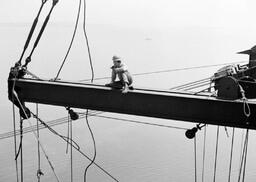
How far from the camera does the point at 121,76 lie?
4.83 metres

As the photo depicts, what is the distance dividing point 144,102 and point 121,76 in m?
0.50

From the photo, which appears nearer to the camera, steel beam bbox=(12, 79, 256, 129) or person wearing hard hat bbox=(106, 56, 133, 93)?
steel beam bbox=(12, 79, 256, 129)

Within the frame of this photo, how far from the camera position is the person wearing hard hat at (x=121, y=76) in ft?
15.5

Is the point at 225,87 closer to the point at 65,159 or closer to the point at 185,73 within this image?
the point at 65,159

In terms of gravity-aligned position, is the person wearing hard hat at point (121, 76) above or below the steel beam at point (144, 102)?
above

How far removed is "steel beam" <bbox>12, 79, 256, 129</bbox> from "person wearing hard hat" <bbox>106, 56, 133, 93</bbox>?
9cm

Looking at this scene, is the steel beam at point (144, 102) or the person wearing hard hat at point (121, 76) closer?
the steel beam at point (144, 102)

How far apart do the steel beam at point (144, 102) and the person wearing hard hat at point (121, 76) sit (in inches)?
3.6

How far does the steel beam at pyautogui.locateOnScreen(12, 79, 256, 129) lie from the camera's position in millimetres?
4289

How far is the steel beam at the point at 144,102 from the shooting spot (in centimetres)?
429

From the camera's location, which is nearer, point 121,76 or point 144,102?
point 144,102

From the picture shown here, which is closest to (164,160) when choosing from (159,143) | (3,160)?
(159,143)

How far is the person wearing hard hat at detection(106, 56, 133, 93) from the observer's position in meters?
4.71

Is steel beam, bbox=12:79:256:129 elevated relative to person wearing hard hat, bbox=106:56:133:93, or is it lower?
lower
